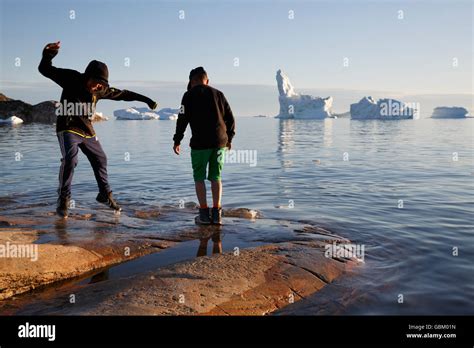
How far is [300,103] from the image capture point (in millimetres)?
111688

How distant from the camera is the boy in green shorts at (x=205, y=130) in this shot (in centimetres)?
588

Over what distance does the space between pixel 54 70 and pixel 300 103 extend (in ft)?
359

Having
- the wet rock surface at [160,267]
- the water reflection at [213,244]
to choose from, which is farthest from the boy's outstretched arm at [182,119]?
the water reflection at [213,244]

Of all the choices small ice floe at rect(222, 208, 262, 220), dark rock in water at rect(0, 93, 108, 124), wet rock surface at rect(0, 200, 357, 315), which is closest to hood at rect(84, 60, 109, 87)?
wet rock surface at rect(0, 200, 357, 315)

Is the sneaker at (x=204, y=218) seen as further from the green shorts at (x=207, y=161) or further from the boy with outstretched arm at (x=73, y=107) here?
the boy with outstretched arm at (x=73, y=107)

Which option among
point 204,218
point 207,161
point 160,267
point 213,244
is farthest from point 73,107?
point 160,267

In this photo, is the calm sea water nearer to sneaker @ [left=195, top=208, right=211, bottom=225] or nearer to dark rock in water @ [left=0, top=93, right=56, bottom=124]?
sneaker @ [left=195, top=208, right=211, bottom=225]

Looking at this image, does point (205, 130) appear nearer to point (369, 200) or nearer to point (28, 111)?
point (369, 200)

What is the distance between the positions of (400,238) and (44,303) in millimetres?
4340

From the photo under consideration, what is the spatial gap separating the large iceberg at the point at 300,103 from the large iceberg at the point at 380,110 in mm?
8038

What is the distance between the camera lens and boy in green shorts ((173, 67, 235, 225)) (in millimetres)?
5883
